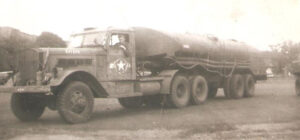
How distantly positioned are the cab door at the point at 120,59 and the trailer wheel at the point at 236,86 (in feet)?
23.1

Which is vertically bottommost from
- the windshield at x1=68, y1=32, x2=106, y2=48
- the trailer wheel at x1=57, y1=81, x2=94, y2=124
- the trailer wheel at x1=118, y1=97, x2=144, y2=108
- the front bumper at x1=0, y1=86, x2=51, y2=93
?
the trailer wheel at x1=118, y1=97, x2=144, y2=108

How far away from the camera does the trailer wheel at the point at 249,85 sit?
1814 cm

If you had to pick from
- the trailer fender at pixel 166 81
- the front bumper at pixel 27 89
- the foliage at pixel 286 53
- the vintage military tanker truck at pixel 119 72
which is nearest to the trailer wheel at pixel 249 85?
the vintage military tanker truck at pixel 119 72

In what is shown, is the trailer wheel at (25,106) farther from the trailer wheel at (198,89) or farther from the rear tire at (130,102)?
the trailer wheel at (198,89)

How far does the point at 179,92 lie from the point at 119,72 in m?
3.24

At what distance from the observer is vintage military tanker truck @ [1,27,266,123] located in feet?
31.4

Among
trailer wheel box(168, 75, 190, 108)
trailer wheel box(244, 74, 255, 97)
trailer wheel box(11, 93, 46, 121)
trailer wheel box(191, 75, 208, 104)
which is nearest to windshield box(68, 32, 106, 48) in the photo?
trailer wheel box(11, 93, 46, 121)

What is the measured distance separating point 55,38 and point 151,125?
1950 centimetres

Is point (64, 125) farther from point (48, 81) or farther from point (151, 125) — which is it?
point (151, 125)

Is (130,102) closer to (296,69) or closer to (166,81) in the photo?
(166,81)

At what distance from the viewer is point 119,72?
11188 millimetres

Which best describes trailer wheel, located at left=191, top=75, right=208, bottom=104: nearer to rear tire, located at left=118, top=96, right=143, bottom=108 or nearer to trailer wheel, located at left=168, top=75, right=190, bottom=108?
trailer wheel, located at left=168, top=75, right=190, bottom=108

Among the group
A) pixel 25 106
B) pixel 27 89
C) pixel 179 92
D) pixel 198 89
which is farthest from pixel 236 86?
pixel 27 89

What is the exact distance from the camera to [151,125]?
9.17 m
